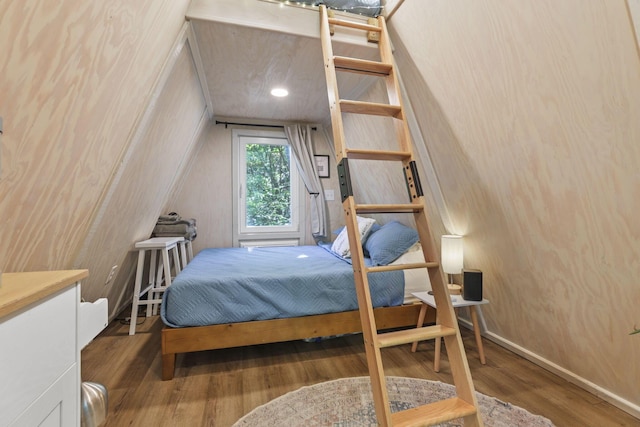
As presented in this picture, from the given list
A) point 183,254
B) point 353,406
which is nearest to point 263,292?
point 353,406

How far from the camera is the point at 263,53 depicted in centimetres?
204

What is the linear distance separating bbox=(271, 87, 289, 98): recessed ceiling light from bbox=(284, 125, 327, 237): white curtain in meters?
0.82

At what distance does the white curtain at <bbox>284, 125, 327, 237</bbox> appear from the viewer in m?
3.63

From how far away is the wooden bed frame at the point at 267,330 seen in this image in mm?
1709

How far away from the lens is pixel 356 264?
1.37 metres

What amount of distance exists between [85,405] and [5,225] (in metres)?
0.61

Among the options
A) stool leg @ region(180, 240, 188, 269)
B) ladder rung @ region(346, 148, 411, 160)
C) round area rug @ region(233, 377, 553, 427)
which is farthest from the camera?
stool leg @ region(180, 240, 188, 269)

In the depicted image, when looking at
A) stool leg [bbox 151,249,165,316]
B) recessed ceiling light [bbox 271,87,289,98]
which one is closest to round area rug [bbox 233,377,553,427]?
stool leg [bbox 151,249,165,316]

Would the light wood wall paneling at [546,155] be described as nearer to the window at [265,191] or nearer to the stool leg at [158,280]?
the window at [265,191]

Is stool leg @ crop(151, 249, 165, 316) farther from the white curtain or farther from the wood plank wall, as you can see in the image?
the white curtain

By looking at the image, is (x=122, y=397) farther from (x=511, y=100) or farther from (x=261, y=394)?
(x=511, y=100)


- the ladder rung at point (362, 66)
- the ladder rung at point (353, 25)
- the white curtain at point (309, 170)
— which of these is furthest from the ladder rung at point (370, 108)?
the white curtain at point (309, 170)

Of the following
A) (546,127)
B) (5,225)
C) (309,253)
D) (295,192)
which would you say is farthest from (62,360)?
(295,192)

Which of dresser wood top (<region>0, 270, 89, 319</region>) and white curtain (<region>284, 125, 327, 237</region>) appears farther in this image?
white curtain (<region>284, 125, 327, 237</region>)
